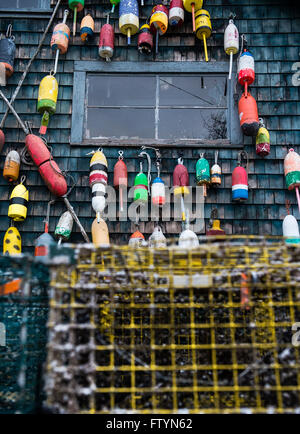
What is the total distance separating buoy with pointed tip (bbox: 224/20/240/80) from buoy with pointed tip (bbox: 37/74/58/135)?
213 centimetres

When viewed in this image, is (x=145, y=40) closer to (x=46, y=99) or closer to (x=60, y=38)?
(x=60, y=38)

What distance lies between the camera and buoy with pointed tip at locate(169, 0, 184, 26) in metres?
5.81

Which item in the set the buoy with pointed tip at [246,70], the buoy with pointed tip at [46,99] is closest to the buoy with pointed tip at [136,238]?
the buoy with pointed tip at [46,99]

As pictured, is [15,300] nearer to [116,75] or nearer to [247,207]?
[247,207]

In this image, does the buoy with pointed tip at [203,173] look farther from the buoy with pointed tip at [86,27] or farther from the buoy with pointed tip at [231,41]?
the buoy with pointed tip at [86,27]

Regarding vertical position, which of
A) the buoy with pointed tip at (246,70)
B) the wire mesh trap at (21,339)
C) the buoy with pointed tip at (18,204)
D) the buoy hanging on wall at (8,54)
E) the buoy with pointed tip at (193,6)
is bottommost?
the wire mesh trap at (21,339)

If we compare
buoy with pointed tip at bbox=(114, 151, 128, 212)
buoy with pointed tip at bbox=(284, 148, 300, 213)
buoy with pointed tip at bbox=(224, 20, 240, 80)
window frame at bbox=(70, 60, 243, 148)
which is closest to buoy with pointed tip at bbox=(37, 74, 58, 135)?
window frame at bbox=(70, 60, 243, 148)

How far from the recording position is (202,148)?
5.61 metres

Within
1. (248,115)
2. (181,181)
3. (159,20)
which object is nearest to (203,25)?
(159,20)

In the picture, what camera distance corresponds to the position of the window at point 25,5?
6066 millimetres

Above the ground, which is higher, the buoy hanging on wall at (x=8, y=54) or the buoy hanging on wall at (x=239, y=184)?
the buoy hanging on wall at (x=8, y=54)

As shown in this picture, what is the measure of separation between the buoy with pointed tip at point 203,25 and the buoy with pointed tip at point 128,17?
755mm

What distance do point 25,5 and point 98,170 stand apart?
2.70m
